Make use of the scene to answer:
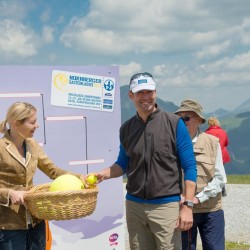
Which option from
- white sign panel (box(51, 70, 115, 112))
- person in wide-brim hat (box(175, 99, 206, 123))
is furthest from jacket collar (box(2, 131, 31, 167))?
white sign panel (box(51, 70, 115, 112))

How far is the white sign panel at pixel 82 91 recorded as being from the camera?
4.97 m

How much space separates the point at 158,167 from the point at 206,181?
3.01 ft

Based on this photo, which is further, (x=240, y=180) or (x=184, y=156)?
(x=240, y=180)

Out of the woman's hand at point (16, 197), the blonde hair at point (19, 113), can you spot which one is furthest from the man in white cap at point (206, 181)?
the woman's hand at point (16, 197)

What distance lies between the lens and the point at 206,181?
13.0 ft

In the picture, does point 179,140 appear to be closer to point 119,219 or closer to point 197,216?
point 197,216

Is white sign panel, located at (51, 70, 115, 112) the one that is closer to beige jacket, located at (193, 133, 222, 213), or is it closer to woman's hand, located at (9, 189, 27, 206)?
beige jacket, located at (193, 133, 222, 213)

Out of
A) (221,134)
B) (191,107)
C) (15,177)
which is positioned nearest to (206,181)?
(191,107)

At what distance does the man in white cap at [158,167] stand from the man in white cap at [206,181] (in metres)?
0.66

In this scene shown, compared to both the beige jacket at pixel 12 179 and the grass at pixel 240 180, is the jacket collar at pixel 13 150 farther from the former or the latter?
the grass at pixel 240 180

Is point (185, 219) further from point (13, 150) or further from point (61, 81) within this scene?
point (61, 81)

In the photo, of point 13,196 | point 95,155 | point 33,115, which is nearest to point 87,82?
point 95,155

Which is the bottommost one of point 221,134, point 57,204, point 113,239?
point 113,239

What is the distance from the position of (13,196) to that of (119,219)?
2517mm
